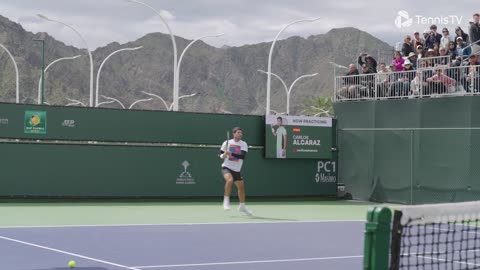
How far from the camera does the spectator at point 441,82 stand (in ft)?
67.4

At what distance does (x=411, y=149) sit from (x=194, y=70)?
124 metres

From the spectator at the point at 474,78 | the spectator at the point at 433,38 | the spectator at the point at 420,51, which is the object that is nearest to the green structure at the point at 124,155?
the spectator at the point at 420,51

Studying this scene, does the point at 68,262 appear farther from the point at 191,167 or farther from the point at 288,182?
the point at 288,182

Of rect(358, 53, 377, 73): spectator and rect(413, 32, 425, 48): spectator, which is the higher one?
rect(413, 32, 425, 48): spectator

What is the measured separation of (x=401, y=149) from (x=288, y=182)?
10.6ft

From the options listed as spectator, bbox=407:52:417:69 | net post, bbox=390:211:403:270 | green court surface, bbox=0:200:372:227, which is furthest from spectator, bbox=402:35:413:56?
net post, bbox=390:211:403:270

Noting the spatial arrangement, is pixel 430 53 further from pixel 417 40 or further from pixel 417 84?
pixel 417 40

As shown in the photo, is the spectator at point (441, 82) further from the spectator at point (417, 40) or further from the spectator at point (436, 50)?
the spectator at point (417, 40)

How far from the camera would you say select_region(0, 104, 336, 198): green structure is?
1880cm

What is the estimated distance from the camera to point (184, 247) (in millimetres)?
10828


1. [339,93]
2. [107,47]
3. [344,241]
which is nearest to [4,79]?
[107,47]

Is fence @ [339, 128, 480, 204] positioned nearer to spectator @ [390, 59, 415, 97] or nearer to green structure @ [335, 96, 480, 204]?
green structure @ [335, 96, 480, 204]

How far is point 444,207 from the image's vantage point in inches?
231

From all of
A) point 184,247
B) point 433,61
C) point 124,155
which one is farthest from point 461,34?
point 184,247
